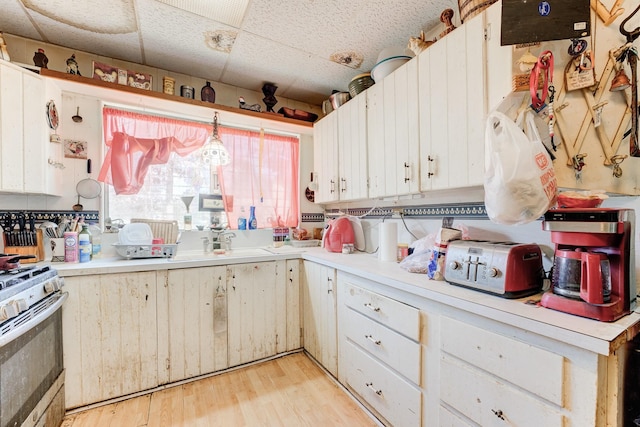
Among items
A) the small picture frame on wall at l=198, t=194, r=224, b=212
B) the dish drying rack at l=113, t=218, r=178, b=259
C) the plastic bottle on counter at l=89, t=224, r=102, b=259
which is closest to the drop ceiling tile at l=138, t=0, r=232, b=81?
the small picture frame on wall at l=198, t=194, r=224, b=212

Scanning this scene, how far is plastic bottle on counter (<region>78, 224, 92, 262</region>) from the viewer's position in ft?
6.25

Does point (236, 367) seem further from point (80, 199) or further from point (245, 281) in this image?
point (80, 199)

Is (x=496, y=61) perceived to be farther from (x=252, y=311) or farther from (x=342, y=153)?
(x=252, y=311)

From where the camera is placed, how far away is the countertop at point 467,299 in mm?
793

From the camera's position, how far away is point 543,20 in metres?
1.05

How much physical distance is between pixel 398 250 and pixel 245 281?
120 centimetres

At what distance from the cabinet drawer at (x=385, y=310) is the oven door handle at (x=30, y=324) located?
5.17 ft

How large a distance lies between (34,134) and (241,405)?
225 centimetres

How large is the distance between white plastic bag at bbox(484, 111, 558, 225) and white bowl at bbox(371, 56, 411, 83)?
3.70 feet

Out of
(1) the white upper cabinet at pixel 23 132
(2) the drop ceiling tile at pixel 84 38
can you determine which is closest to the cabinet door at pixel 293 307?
(1) the white upper cabinet at pixel 23 132

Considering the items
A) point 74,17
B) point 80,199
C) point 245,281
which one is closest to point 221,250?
point 245,281

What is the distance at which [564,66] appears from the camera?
1168 millimetres

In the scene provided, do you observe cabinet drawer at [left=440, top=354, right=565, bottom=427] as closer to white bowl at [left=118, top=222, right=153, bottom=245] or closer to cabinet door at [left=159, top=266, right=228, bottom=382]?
cabinet door at [left=159, top=266, right=228, bottom=382]

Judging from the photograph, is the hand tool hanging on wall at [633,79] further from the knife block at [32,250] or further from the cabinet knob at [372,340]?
the knife block at [32,250]
